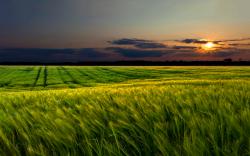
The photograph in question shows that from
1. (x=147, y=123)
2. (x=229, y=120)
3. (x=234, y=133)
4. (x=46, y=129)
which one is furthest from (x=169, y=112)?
(x=46, y=129)

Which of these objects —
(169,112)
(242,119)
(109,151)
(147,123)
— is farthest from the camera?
(169,112)

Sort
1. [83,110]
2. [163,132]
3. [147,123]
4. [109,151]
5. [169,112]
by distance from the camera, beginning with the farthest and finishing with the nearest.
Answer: [83,110]
[169,112]
[147,123]
[163,132]
[109,151]

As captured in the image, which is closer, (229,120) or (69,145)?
(69,145)

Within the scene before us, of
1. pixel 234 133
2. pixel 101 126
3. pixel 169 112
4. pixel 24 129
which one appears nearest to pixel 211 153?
pixel 234 133

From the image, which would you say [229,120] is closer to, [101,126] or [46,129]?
[101,126]

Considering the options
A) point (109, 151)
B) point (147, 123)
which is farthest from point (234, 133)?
point (109, 151)

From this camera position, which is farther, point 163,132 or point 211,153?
point 163,132

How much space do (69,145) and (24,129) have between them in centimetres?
64

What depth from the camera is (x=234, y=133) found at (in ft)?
6.25

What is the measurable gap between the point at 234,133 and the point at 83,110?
5.02ft

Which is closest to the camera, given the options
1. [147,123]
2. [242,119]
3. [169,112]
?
[242,119]

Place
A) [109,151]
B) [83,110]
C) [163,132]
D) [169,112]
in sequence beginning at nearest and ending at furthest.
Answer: [109,151]
[163,132]
[169,112]
[83,110]

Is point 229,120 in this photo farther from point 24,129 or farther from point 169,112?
point 24,129

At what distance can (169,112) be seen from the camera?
8.87 ft
